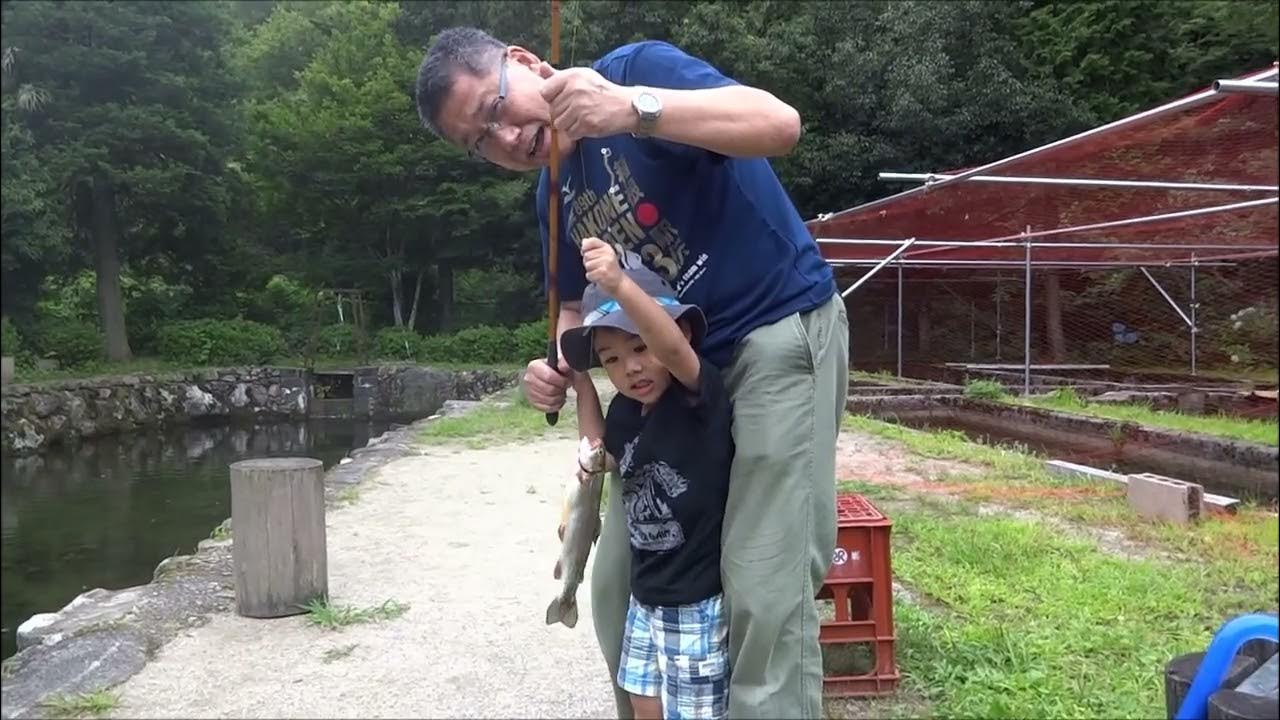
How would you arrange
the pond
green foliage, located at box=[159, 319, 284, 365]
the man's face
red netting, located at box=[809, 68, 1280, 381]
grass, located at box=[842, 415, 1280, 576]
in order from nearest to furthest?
the pond, the man's face, red netting, located at box=[809, 68, 1280, 381], grass, located at box=[842, 415, 1280, 576], green foliage, located at box=[159, 319, 284, 365]

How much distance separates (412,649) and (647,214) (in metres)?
1.85

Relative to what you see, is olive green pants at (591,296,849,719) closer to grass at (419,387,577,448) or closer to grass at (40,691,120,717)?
grass at (40,691,120,717)

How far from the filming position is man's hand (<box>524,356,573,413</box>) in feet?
5.83

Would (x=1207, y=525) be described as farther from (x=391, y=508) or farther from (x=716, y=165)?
(x=391, y=508)

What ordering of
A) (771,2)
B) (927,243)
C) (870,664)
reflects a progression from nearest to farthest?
1. (870,664)
2. (927,243)
3. (771,2)

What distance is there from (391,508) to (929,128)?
1223 cm

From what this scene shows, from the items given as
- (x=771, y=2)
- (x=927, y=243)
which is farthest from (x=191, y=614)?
(x=771, y=2)

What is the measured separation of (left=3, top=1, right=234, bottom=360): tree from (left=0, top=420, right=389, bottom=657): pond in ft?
4.39

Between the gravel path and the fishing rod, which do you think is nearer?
the fishing rod

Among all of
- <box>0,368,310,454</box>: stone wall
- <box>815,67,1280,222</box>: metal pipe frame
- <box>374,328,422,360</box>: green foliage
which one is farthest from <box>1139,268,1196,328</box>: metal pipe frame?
<box>374,328,422,360</box>: green foliage

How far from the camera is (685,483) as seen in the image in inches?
61.8

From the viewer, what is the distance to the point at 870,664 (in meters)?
2.60

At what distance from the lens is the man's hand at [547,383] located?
5.83 ft

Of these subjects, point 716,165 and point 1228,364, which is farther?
point 1228,364
